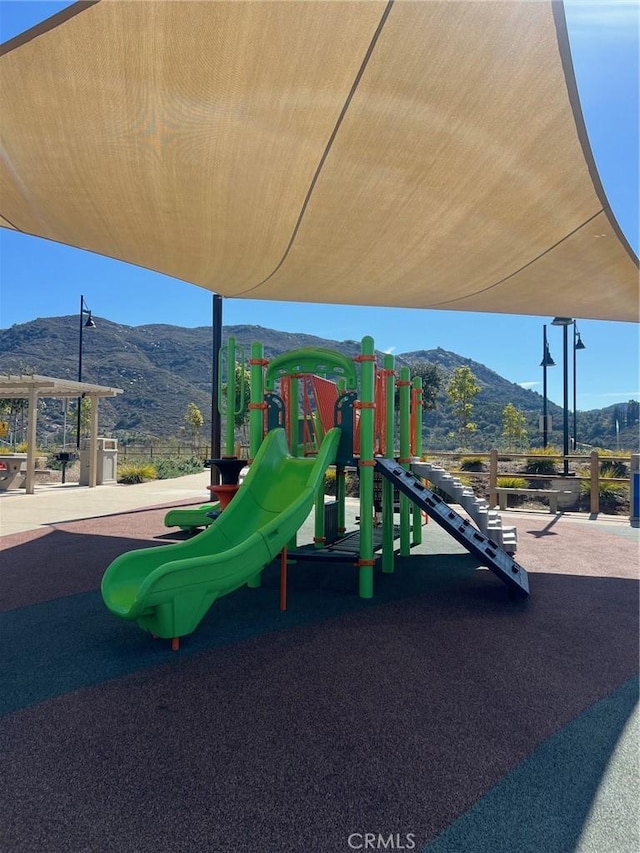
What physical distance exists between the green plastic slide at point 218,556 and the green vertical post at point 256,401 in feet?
1.04

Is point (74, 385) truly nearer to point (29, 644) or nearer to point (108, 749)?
point (29, 644)

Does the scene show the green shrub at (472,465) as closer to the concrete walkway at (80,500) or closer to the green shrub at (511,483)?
the green shrub at (511,483)

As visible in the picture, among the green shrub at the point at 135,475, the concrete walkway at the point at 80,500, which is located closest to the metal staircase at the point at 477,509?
the concrete walkway at the point at 80,500

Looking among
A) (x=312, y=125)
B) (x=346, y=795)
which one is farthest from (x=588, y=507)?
(x=346, y=795)

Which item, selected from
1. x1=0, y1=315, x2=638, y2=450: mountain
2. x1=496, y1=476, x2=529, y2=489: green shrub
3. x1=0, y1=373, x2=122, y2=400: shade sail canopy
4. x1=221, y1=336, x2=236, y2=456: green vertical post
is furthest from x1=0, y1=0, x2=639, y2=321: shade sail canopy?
x1=0, y1=315, x2=638, y2=450: mountain

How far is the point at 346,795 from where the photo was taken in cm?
204

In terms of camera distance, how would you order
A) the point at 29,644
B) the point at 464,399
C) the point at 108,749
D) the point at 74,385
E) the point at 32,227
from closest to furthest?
the point at 108,749, the point at 29,644, the point at 32,227, the point at 74,385, the point at 464,399

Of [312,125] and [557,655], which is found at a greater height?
[312,125]

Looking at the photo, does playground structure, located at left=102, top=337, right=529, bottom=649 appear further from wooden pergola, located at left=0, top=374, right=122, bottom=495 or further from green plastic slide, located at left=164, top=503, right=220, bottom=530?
wooden pergola, located at left=0, top=374, right=122, bottom=495

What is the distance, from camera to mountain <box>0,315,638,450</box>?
67.6 m

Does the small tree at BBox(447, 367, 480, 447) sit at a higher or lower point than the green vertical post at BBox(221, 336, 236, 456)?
higher

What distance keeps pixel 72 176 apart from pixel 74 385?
9.92m

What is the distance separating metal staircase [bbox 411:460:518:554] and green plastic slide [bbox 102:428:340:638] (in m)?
1.40

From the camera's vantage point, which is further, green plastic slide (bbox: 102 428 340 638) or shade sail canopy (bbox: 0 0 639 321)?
green plastic slide (bbox: 102 428 340 638)
